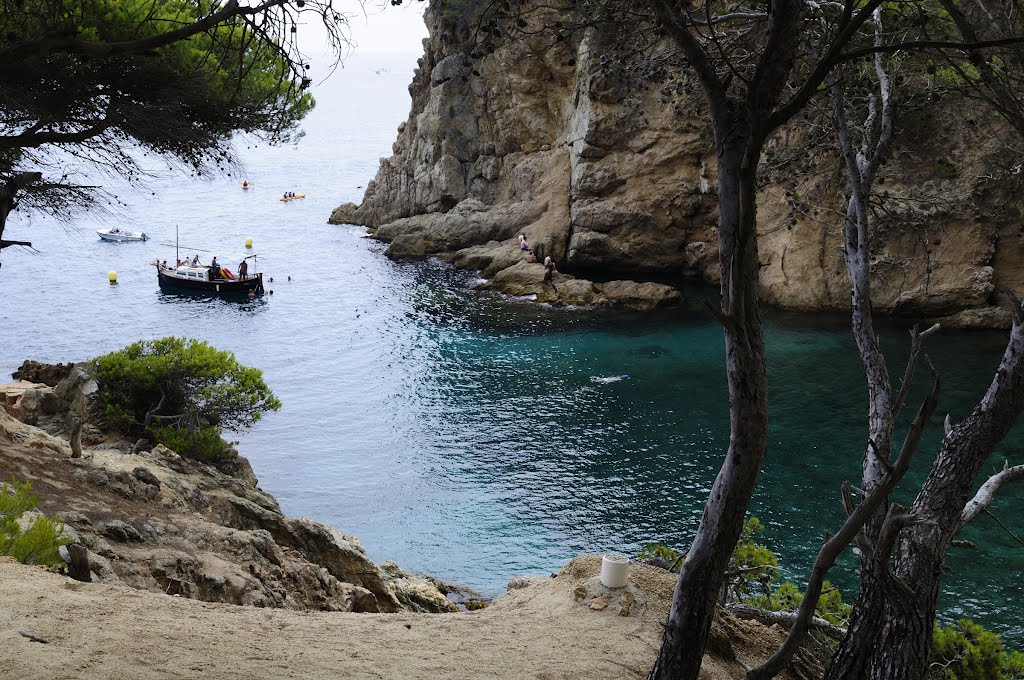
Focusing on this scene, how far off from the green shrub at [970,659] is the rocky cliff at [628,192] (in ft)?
52.8

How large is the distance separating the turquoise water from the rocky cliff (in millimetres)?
2357

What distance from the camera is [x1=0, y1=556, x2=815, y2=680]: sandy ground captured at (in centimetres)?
658

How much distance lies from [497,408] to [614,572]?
1838 centimetres

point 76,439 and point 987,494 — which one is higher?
point 987,494

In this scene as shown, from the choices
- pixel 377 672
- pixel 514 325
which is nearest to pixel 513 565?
pixel 377 672

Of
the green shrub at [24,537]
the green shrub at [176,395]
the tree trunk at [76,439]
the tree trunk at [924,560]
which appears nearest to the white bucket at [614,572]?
the tree trunk at [924,560]

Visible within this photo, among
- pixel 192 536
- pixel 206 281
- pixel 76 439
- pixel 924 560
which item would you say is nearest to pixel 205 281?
pixel 206 281

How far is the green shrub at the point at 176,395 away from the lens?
695 inches

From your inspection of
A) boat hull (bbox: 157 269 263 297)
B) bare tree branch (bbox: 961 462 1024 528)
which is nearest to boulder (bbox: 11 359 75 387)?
boat hull (bbox: 157 269 263 297)

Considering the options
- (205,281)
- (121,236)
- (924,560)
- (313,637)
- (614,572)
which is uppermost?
(121,236)

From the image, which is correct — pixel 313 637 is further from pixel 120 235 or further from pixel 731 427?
pixel 120 235

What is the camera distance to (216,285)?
43000 millimetres

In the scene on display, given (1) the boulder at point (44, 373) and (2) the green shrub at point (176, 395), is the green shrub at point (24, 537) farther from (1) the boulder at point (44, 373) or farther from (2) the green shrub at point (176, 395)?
(1) the boulder at point (44, 373)

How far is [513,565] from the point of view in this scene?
1833 cm
